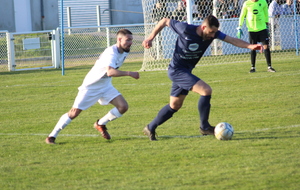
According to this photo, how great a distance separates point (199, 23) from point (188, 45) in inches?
462

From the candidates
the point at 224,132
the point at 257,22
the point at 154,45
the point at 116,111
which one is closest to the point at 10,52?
the point at 154,45

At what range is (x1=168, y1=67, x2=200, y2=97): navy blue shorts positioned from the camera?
6484mm

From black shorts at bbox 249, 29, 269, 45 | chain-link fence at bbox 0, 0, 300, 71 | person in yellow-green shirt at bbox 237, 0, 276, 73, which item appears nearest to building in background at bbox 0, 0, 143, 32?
chain-link fence at bbox 0, 0, 300, 71

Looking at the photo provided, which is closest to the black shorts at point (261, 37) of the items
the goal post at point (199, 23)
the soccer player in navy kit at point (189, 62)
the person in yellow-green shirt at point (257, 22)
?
the person in yellow-green shirt at point (257, 22)

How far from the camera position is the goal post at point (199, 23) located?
17.0 meters

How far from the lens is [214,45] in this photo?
19547 millimetres

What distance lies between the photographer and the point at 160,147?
616 centimetres

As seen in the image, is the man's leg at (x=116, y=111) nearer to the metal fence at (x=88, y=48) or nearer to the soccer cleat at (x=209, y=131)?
the soccer cleat at (x=209, y=131)

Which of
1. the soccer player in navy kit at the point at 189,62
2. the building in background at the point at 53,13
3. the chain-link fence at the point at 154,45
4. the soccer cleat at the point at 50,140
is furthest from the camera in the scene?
the building in background at the point at 53,13

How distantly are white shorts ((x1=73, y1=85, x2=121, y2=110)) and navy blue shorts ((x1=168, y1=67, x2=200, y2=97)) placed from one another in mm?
792

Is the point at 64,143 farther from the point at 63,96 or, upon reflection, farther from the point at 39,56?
the point at 39,56

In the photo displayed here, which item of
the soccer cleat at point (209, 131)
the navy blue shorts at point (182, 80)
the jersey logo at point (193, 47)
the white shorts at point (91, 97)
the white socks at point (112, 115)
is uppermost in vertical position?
the jersey logo at point (193, 47)

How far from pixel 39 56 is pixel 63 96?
338 inches

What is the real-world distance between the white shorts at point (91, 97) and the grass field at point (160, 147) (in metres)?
0.50
